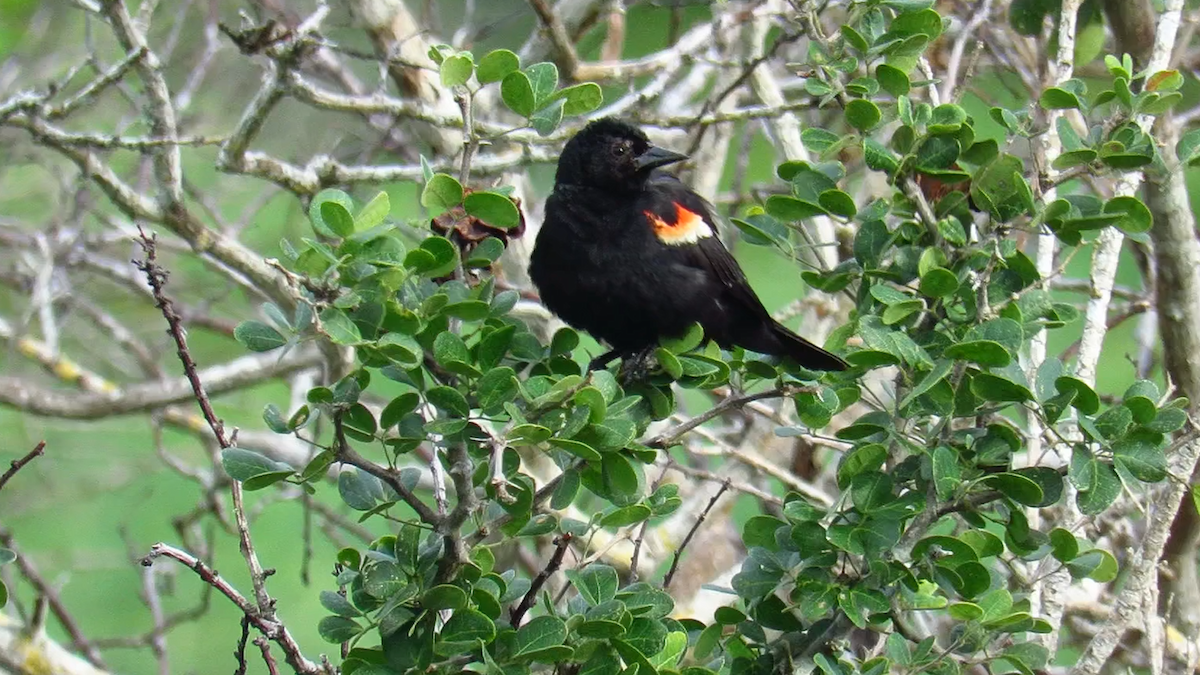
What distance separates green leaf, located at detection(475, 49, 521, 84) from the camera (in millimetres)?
1959

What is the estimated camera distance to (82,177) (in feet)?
Answer: 11.5

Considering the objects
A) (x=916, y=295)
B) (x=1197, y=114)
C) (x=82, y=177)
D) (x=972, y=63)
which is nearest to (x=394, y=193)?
(x=82, y=177)

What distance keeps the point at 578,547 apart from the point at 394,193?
189 inches

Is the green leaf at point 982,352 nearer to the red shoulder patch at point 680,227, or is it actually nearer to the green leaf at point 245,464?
the green leaf at point 245,464

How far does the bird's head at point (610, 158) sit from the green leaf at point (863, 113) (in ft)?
2.99

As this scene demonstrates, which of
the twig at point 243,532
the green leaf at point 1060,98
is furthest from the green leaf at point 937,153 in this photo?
the twig at point 243,532

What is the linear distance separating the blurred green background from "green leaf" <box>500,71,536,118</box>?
245 centimetres

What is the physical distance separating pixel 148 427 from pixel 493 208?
4656 millimetres

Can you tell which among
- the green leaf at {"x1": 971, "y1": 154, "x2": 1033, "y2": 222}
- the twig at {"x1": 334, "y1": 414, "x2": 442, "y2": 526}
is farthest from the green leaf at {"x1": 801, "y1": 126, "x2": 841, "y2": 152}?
the twig at {"x1": 334, "y1": 414, "x2": 442, "y2": 526}

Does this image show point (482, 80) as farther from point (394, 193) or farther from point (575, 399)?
point (394, 193)

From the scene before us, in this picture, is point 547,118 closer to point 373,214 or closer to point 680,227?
point 373,214

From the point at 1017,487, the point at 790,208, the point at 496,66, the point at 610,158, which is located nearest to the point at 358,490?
the point at 496,66

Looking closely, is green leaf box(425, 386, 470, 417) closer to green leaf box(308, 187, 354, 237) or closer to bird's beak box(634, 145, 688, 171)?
green leaf box(308, 187, 354, 237)

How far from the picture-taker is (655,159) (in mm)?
3051
